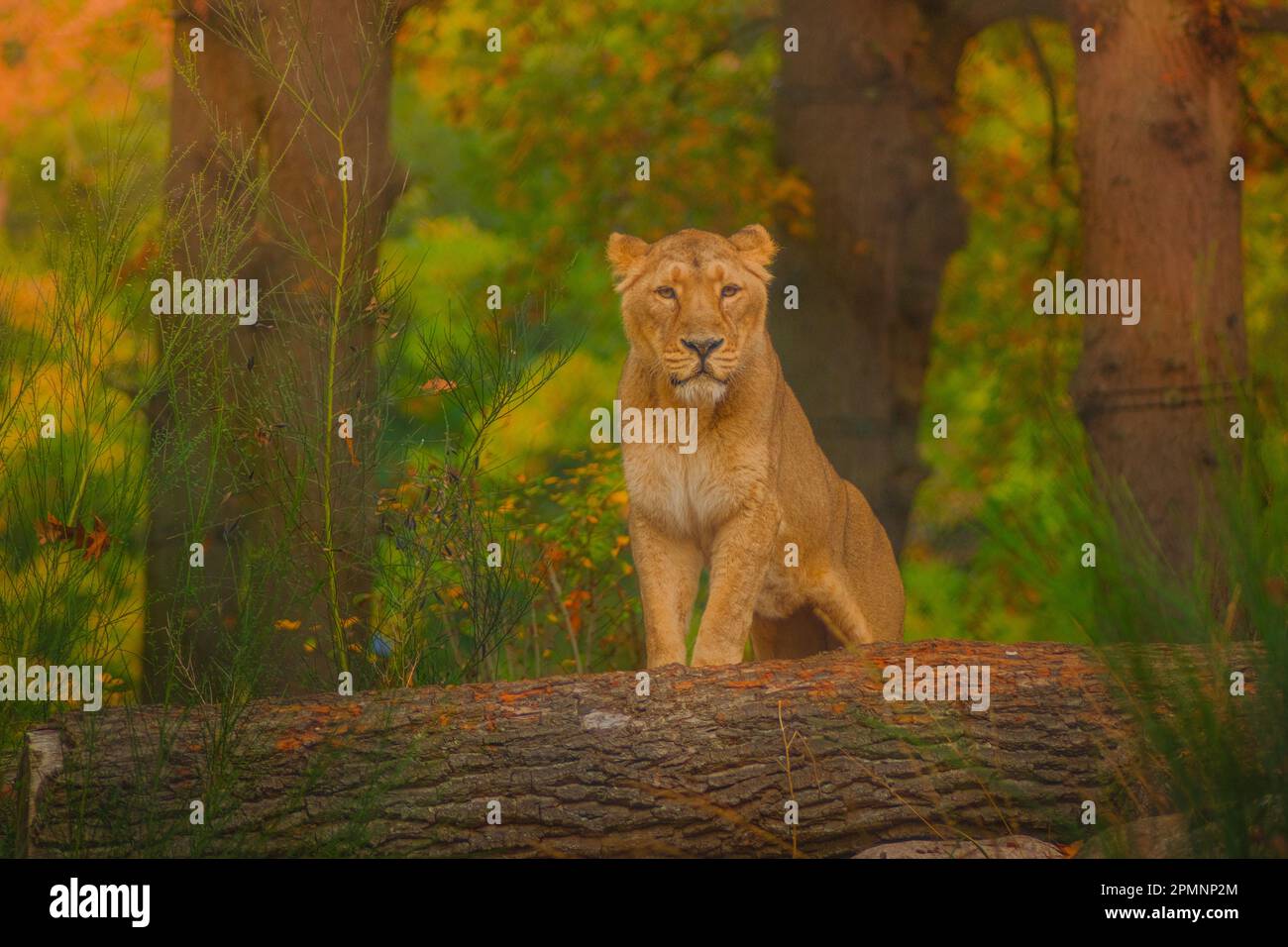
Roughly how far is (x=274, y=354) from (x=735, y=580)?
2.13 metres

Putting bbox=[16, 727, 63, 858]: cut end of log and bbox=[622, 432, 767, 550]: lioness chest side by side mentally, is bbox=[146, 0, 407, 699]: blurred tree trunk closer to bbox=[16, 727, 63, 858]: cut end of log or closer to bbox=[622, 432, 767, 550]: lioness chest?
bbox=[16, 727, 63, 858]: cut end of log

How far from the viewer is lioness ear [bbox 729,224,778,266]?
738 centimetres

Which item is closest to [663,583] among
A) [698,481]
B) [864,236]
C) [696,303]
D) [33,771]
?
[698,481]

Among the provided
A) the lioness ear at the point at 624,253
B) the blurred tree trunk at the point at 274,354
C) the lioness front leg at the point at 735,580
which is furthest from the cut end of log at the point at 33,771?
the lioness ear at the point at 624,253

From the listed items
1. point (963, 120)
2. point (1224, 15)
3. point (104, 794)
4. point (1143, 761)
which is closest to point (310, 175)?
point (104, 794)

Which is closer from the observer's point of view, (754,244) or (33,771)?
(33,771)

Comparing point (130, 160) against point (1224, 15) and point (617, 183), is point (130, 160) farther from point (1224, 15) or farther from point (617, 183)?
point (617, 183)

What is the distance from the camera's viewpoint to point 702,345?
702 centimetres

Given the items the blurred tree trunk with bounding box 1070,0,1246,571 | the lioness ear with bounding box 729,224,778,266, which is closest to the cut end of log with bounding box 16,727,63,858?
the lioness ear with bounding box 729,224,778,266

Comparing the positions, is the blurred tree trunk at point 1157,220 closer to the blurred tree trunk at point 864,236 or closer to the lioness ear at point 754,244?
the lioness ear at point 754,244

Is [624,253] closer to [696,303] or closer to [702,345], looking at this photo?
[696,303]

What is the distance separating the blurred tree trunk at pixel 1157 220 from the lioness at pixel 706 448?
6.45 ft

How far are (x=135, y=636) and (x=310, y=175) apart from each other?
4.17m

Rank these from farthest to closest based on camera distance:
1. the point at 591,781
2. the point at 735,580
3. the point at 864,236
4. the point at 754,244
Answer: the point at 864,236, the point at 754,244, the point at 735,580, the point at 591,781
